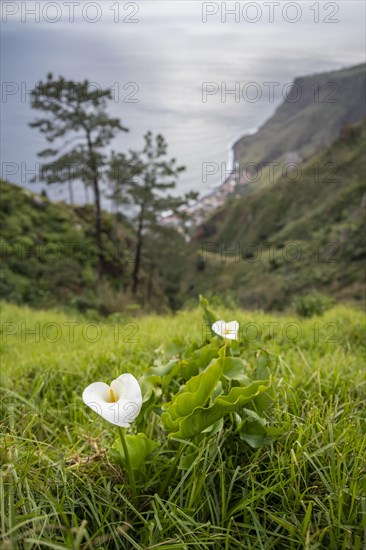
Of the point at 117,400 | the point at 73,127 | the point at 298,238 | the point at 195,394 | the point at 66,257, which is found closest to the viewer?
the point at 117,400

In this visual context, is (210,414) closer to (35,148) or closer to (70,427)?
(70,427)

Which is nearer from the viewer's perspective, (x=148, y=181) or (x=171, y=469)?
(x=171, y=469)

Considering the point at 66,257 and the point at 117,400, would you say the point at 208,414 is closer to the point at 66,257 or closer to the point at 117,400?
the point at 117,400

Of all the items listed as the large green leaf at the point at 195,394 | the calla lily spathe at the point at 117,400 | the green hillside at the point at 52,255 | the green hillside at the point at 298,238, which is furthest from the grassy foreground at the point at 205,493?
the green hillside at the point at 52,255

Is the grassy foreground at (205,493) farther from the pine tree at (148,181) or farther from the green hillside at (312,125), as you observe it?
the green hillside at (312,125)

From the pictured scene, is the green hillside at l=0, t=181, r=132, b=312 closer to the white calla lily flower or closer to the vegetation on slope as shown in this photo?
the vegetation on slope

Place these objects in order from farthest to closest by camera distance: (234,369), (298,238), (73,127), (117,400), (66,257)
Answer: (298,238) → (66,257) → (73,127) → (234,369) → (117,400)

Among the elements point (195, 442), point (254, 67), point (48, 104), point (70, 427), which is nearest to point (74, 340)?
point (70, 427)

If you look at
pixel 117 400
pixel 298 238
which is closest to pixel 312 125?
pixel 298 238
